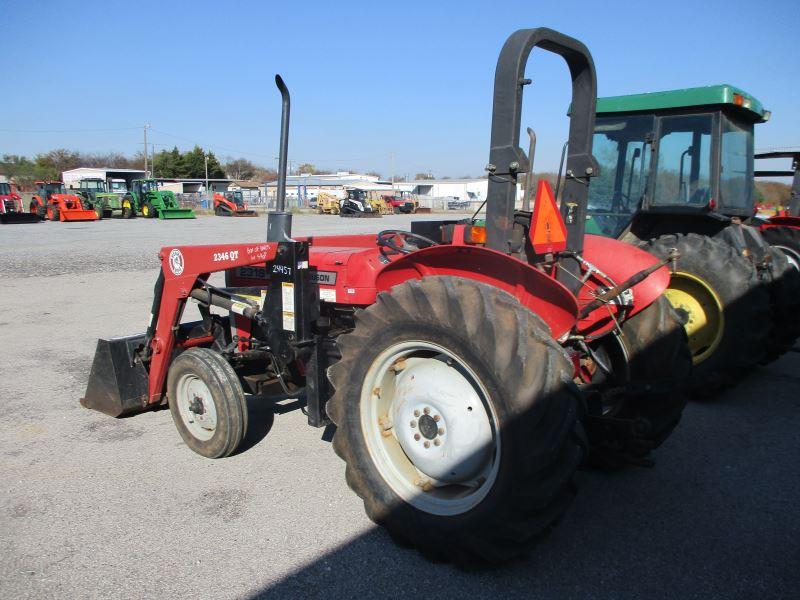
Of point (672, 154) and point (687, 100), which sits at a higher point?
point (687, 100)

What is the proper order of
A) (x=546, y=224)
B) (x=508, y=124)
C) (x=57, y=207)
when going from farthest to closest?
1. (x=57, y=207)
2. (x=546, y=224)
3. (x=508, y=124)

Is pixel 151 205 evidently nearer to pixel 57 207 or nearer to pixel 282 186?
pixel 57 207

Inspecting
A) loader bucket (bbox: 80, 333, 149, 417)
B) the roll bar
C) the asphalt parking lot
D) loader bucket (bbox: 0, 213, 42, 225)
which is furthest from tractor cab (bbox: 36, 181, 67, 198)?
the roll bar

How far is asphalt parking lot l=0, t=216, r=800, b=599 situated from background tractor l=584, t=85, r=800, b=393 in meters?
0.68

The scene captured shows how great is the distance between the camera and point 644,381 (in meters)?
3.02

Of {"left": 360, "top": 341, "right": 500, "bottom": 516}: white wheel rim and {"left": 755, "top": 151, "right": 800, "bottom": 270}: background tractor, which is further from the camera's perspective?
{"left": 755, "top": 151, "right": 800, "bottom": 270}: background tractor

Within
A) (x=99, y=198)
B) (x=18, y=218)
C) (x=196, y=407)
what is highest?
(x=99, y=198)

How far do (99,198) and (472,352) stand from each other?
34.3 meters

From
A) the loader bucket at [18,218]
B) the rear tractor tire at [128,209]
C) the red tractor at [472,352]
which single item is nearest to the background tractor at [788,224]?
the red tractor at [472,352]

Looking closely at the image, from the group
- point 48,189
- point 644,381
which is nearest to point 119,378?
point 644,381

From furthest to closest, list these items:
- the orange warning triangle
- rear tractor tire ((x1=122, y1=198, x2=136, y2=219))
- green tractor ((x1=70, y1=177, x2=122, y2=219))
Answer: rear tractor tire ((x1=122, y1=198, x2=136, y2=219)) → green tractor ((x1=70, y1=177, x2=122, y2=219)) → the orange warning triangle

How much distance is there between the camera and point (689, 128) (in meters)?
5.71

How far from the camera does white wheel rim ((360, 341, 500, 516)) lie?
8.27 feet

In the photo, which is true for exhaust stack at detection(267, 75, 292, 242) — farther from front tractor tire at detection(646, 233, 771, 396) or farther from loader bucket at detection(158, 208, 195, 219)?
loader bucket at detection(158, 208, 195, 219)
